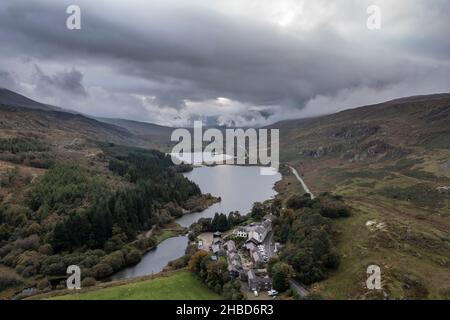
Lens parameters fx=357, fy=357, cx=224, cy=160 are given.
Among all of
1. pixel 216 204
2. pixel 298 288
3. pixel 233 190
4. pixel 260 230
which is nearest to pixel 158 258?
pixel 260 230

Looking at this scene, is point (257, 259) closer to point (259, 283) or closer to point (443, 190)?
point (259, 283)

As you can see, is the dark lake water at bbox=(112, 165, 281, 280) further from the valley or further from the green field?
the green field

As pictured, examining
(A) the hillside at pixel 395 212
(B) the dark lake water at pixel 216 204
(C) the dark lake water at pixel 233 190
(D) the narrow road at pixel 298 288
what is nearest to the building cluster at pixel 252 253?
(D) the narrow road at pixel 298 288

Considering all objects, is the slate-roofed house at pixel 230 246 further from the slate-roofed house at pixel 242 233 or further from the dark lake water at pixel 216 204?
the dark lake water at pixel 216 204

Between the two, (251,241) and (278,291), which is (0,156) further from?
(278,291)

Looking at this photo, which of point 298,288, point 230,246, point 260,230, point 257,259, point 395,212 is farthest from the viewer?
point 395,212

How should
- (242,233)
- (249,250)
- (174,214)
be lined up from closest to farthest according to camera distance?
(249,250) < (242,233) < (174,214)
